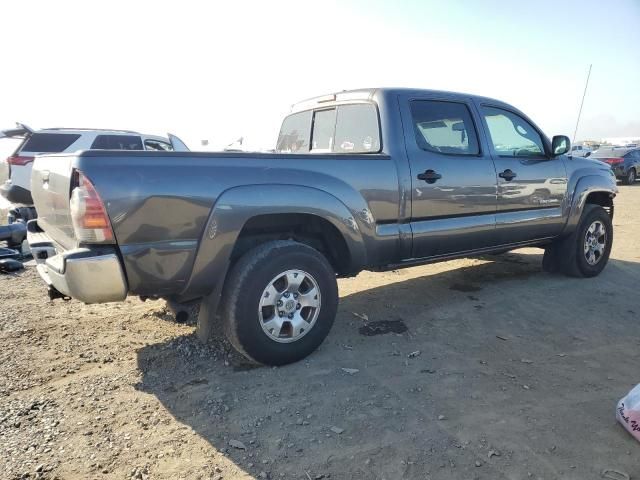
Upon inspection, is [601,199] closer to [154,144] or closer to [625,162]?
[154,144]

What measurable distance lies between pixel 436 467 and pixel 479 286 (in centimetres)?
332

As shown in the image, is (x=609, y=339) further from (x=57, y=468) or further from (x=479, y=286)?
(x=57, y=468)

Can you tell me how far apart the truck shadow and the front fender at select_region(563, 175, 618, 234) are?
2.87 feet

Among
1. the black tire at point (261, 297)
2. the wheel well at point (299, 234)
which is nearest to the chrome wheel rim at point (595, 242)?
the wheel well at point (299, 234)

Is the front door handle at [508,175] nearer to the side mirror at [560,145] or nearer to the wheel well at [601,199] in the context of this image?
the side mirror at [560,145]

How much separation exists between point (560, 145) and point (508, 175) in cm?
91

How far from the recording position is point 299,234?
3631 millimetres

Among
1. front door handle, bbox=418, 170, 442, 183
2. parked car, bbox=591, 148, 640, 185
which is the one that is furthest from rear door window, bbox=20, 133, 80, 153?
parked car, bbox=591, 148, 640, 185

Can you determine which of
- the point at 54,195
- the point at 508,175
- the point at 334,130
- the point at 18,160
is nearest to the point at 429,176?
the point at 334,130

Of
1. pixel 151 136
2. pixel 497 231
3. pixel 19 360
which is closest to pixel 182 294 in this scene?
pixel 19 360

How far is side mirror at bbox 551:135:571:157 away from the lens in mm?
4973

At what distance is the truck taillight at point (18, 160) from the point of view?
336 inches

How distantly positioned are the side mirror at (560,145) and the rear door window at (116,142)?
26.5 ft

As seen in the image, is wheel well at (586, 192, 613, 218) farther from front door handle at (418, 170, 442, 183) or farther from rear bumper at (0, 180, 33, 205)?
rear bumper at (0, 180, 33, 205)
